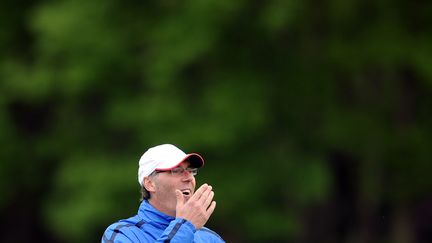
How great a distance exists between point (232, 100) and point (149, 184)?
40.9 feet

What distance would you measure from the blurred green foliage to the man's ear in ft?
39.2

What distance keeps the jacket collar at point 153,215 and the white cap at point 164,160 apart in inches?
5.4

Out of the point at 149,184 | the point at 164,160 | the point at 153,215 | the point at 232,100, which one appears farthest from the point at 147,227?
the point at 232,100

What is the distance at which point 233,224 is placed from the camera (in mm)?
18281

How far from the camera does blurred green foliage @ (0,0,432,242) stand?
17734 mm

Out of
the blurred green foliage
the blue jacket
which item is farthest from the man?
the blurred green foliage

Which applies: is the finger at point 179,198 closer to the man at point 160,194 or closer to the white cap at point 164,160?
the man at point 160,194

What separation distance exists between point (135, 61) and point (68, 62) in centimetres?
104

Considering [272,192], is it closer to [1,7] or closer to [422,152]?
[422,152]

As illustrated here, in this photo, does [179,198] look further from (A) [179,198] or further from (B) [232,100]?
(B) [232,100]

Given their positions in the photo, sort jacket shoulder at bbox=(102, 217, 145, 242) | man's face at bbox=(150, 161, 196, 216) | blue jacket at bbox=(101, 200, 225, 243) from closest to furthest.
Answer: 1. blue jacket at bbox=(101, 200, 225, 243)
2. jacket shoulder at bbox=(102, 217, 145, 242)
3. man's face at bbox=(150, 161, 196, 216)

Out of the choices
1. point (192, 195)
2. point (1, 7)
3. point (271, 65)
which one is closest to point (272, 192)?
point (271, 65)

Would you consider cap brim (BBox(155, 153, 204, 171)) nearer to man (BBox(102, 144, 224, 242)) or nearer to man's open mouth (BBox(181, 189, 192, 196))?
man (BBox(102, 144, 224, 242))

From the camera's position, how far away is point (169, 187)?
526 cm
